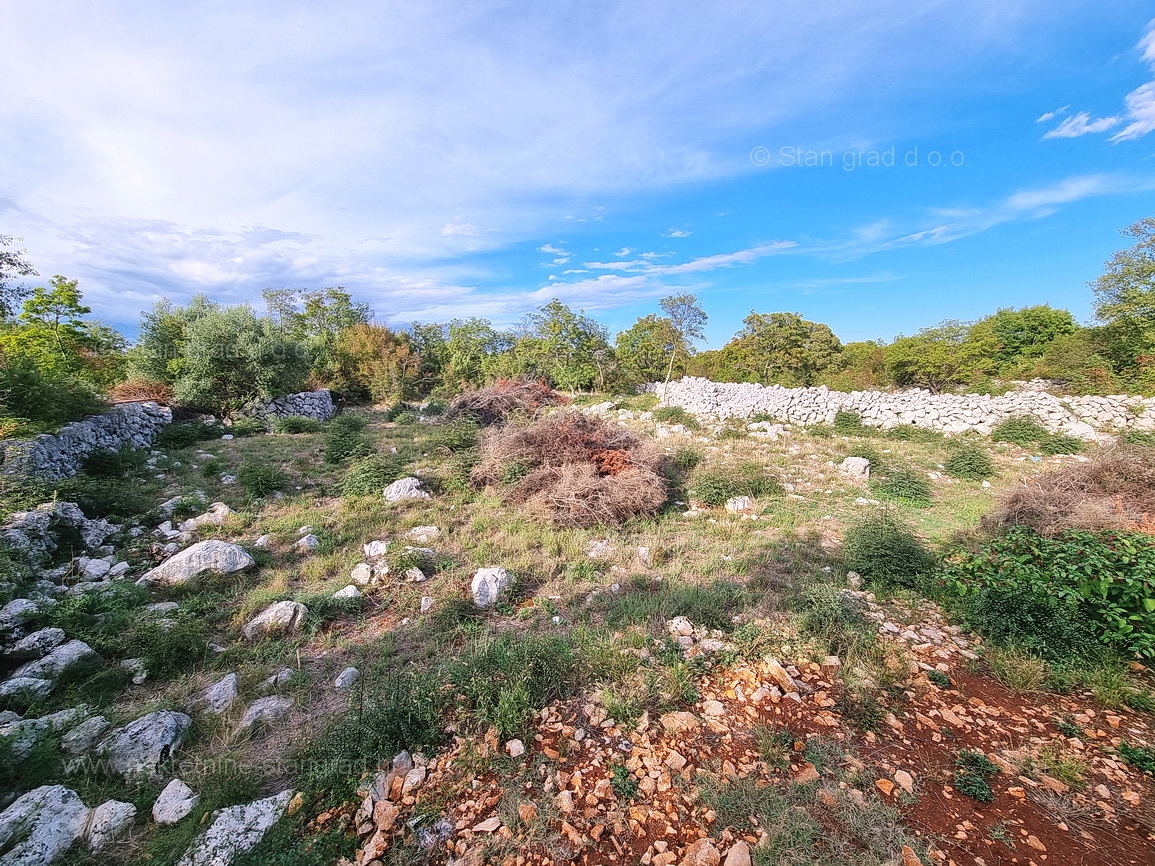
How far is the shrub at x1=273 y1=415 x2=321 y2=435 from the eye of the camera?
13.7m

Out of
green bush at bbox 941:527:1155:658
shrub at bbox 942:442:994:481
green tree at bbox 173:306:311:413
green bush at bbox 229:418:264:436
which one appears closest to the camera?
green bush at bbox 941:527:1155:658

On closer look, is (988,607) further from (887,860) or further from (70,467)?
(70,467)

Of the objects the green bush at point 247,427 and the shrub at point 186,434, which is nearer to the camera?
the shrub at point 186,434

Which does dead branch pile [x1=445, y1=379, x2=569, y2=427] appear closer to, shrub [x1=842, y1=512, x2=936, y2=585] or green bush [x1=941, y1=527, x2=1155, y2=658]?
shrub [x1=842, y1=512, x2=936, y2=585]

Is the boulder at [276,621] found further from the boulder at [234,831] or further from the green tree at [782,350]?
the green tree at [782,350]

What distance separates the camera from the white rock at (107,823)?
7.40ft

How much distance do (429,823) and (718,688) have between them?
2251 millimetres

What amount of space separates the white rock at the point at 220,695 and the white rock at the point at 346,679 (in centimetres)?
69

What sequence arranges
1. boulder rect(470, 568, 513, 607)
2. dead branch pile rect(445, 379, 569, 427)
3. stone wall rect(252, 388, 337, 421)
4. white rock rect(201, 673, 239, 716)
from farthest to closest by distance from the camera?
stone wall rect(252, 388, 337, 421)
dead branch pile rect(445, 379, 569, 427)
boulder rect(470, 568, 513, 607)
white rock rect(201, 673, 239, 716)

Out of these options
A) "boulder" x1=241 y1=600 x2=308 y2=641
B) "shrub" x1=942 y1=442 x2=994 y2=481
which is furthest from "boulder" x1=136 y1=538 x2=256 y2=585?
"shrub" x1=942 y1=442 x2=994 y2=481

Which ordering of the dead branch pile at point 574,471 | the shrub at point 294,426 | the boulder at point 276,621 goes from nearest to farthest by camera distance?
the boulder at point 276,621, the dead branch pile at point 574,471, the shrub at point 294,426

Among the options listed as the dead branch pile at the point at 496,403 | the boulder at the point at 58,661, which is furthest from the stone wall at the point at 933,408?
the boulder at the point at 58,661

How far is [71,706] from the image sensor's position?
3119 mm

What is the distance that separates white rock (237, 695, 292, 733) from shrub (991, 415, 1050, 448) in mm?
16309
